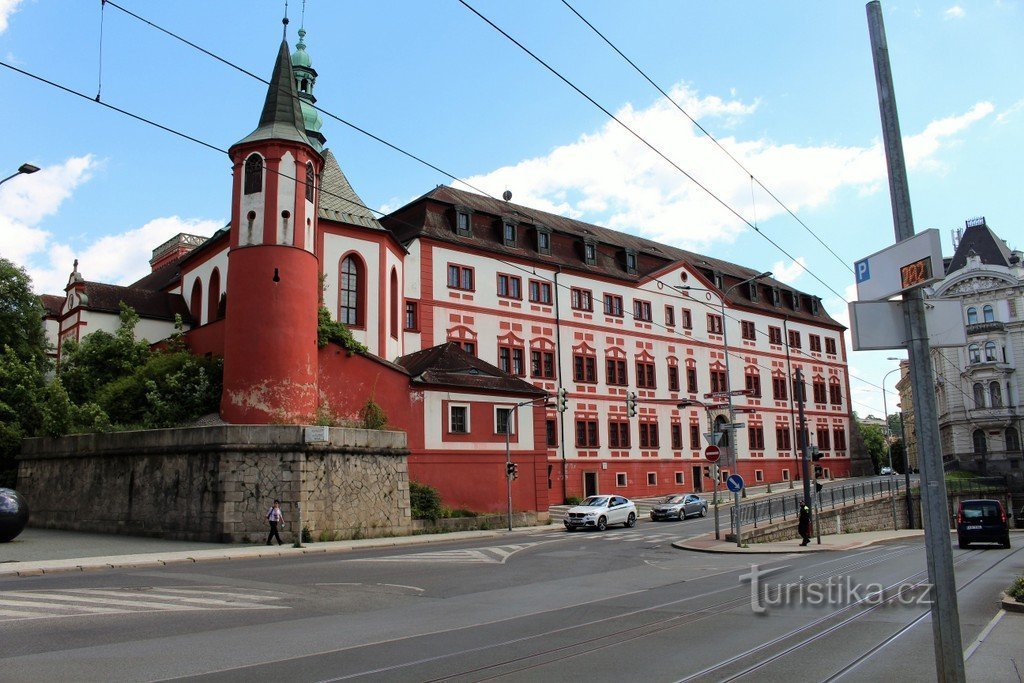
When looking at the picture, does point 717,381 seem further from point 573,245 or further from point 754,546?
point 754,546

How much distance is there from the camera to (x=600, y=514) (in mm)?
32469

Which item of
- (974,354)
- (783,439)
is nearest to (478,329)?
(783,439)

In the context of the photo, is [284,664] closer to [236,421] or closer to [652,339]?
[236,421]

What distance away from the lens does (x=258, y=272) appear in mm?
28266

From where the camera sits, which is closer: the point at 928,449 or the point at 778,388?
the point at 928,449

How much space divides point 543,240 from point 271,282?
2285 centimetres

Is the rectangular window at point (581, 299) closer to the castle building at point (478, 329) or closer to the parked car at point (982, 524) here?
the castle building at point (478, 329)

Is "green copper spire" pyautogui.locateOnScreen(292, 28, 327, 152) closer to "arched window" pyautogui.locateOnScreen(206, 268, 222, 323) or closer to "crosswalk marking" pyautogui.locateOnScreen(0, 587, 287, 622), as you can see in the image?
"arched window" pyautogui.locateOnScreen(206, 268, 222, 323)

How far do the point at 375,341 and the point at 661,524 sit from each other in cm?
1568

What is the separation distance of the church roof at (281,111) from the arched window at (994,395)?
65081 millimetres

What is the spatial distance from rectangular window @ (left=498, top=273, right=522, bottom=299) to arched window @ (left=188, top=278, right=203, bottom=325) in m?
16.1

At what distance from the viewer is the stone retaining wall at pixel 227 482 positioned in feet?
80.0

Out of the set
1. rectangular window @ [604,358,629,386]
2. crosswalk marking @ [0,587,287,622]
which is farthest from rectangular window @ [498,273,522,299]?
crosswalk marking @ [0,587,287,622]

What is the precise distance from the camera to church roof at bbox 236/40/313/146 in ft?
97.3
